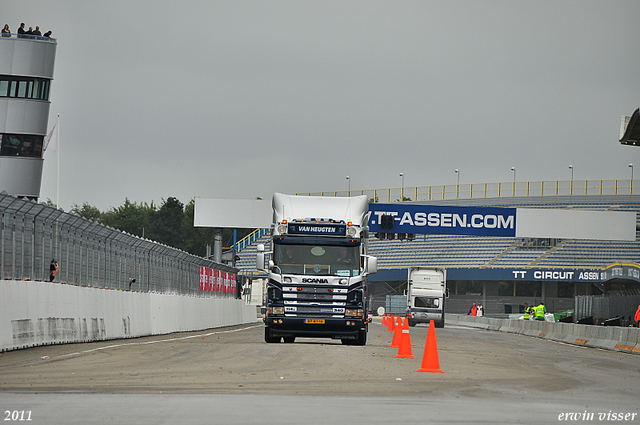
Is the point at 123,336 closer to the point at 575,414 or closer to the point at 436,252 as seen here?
the point at 575,414

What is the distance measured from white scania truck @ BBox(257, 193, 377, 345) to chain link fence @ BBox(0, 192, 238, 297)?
457cm

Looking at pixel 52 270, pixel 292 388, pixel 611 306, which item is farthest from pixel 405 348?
pixel 611 306

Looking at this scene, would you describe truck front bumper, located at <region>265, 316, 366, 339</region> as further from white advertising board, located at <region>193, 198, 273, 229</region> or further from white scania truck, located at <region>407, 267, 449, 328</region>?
white scania truck, located at <region>407, 267, 449, 328</region>

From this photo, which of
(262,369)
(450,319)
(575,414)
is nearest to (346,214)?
(262,369)

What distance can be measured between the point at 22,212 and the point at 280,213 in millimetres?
6059

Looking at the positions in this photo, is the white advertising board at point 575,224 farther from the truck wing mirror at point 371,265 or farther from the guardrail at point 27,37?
the truck wing mirror at point 371,265

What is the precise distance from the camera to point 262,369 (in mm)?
14719

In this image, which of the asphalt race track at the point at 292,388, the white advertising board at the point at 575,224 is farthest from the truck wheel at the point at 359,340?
the white advertising board at the point at 575,224

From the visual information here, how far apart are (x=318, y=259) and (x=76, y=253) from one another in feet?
19.6

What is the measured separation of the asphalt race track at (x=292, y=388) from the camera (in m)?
9.11

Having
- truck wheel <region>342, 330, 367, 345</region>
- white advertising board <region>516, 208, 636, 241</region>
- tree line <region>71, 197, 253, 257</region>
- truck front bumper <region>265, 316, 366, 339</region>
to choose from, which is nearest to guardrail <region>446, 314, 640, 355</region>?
white advertising board <region>516, 208, 636, 241</region>

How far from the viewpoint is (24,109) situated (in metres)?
51.4

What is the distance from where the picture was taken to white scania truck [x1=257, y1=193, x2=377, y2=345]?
889 inches

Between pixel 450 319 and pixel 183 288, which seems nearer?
pixel 183 288
